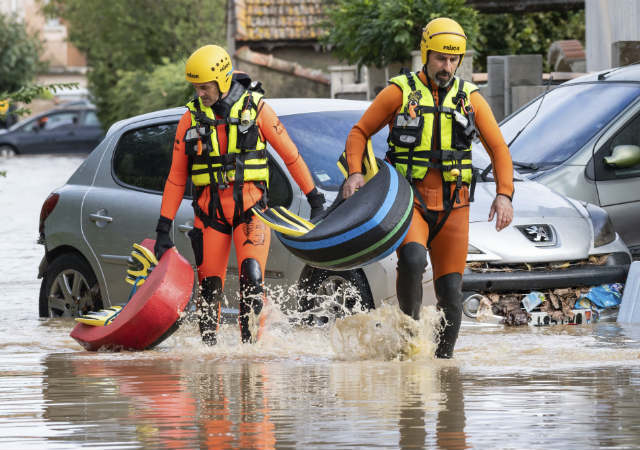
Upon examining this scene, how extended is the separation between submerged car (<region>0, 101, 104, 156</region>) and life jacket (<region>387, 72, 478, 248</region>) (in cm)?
4034

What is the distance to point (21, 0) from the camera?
7900 cm

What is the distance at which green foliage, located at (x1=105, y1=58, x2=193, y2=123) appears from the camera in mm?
32812

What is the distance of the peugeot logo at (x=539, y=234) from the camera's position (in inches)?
368

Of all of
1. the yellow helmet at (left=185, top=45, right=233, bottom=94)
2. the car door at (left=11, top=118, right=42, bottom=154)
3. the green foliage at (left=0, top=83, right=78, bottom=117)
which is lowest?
the car door at (left=11, top=118, right=42, bottom=154)

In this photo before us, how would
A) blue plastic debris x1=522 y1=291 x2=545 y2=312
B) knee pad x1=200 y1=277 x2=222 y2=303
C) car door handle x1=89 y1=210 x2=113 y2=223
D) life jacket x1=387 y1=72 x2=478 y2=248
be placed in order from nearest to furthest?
life jacket x1=387 y1=72 x2=478 y2=248 < knee pad x1=200 y1=277 x2=222 y2=303 < blue plastic debris x1=522 y1=291 x2=545 y2=312 < car door handle x1=89 y1=210 x2=113 y2=223

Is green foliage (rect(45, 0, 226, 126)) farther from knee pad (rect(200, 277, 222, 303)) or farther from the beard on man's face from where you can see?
the beard on man's face

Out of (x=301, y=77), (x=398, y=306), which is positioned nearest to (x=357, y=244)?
(x=398, y=306)

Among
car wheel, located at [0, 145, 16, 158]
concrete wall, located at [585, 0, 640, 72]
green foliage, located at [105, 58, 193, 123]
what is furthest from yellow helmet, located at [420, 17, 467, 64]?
car wheel, located at [0, 145, 16, 158]

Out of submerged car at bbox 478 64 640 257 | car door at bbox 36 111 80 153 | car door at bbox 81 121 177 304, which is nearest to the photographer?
car door at bbox 81 121 177 304

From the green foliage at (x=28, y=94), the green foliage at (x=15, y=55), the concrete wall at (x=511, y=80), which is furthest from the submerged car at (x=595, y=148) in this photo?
the green foliage at (x=15, y=55)

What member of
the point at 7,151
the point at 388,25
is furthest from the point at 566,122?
the point at 7,151

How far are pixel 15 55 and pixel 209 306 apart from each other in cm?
5382

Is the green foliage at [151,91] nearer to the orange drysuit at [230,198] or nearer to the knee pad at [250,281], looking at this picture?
the orange drysuit at [230,198]

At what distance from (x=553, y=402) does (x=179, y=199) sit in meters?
2.90
